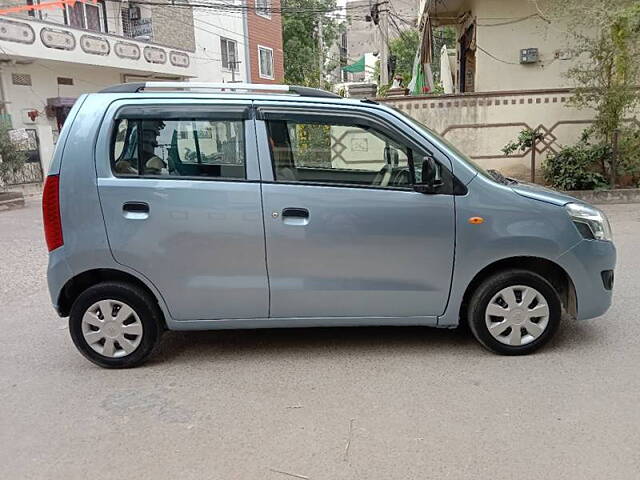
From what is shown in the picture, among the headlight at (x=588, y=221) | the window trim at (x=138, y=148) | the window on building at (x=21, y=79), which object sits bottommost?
the headlight at (x=588, y=221)

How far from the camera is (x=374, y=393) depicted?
3492mm

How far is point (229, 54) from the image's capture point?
26.0 metres

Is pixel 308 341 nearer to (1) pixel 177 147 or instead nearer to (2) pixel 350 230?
(2) pixel 350 230

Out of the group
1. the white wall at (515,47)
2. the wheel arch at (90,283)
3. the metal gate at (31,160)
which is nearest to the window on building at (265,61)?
the metal gate at (31,160)

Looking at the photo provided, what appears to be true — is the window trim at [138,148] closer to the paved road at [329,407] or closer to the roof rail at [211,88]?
the roof rail at [211,88]

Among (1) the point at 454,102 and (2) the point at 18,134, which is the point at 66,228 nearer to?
(1) the point at 454,102

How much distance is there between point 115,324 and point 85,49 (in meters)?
17.0

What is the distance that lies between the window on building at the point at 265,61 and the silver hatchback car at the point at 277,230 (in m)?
25.3

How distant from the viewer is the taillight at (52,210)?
12.3 feet

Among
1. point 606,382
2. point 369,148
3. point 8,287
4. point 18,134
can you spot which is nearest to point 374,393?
point 606,382

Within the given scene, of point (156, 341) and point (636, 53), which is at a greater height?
point (636, 53)

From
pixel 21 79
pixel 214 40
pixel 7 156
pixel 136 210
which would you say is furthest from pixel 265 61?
pixel 136 210

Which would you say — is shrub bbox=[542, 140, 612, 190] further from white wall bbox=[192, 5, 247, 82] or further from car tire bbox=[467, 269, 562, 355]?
white wall bbox=[192, 5, 247, 82]

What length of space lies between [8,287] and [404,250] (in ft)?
16.5
